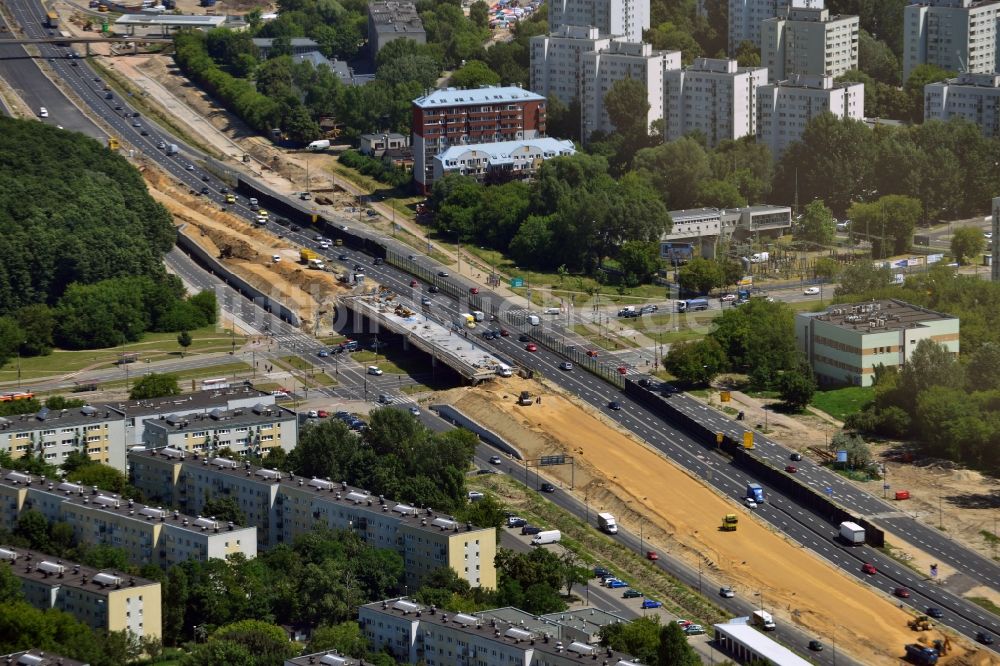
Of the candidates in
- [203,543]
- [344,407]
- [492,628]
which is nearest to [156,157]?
[344,407]

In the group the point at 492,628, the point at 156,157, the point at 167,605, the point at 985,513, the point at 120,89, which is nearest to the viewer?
the point at 492,628

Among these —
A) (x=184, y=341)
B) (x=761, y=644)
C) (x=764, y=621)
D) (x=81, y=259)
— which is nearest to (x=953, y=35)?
(x=184, y=341)

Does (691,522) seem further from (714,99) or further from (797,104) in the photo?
(714,99)

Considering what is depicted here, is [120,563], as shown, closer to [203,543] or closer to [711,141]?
[203,543]

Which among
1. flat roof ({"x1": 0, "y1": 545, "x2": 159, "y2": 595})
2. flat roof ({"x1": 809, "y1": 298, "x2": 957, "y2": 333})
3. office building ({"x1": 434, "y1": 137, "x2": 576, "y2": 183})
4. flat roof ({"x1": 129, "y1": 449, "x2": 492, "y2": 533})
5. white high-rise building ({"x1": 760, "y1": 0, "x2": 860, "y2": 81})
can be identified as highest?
white high-rise building ({"x1": 760, "y1": 0, "x2": 860, "y2": 81})

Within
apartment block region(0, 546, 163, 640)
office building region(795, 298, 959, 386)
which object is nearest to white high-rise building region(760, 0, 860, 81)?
office building region(795, 298, 959, 386)

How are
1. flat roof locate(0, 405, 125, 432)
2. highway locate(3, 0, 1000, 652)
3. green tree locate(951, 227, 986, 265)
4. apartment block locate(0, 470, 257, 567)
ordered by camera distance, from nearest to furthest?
1. apartment block locate(0, 470, 257, 567)
2. highway locate(3, 0, 1000, 652)
3. flat roof locate(0, 405, 125, 432)
4. green tree locate(951, 227, 986, 265)

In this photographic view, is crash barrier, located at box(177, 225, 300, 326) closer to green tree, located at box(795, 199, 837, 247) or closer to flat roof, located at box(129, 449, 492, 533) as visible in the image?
flat roof, located at box(129, 449, 492, 533)

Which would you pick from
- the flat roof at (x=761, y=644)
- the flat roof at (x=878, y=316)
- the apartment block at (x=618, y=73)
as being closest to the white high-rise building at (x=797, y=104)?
the apartment block at (x=618, y=73)
